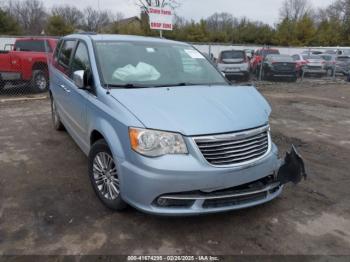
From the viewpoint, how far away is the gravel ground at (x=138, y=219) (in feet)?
10.3

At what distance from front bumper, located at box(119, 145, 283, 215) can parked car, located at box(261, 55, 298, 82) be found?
48.5ft

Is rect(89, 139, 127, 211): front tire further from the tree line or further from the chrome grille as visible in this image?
the tree line

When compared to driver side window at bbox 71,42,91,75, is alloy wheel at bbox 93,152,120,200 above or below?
below

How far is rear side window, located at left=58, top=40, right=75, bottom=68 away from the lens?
5.18 metres

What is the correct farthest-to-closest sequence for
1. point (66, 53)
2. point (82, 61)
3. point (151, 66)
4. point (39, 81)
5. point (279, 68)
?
point (279, 68), point (39, 81), point (66, 53), point (82, 61), point (151, 66)

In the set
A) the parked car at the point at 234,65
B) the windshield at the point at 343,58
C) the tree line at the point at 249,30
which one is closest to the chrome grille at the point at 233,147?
the parked car at the point at 234,65

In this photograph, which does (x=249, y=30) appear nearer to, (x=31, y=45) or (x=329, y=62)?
(x=329, y=62)

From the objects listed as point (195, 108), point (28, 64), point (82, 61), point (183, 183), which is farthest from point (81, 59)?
point (28, 64)

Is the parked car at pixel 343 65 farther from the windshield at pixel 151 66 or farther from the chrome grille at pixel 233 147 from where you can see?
the chrome grille at pixel 233 147

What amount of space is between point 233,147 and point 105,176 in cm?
138

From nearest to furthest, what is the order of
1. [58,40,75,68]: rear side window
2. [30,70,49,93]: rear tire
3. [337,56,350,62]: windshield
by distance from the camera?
1. [58,40,75,68]: rear side window
2. [30,70,49,93]: rear tire
3. [337,56,350,62]: windshield

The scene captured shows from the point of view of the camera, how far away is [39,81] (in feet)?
37.3

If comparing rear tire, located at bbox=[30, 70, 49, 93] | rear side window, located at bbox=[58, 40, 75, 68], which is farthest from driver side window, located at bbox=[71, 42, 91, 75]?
rear tire, located at bbox=[30, 70, 49, 93]

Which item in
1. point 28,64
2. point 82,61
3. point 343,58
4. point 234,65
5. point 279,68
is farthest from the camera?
point 343,58
